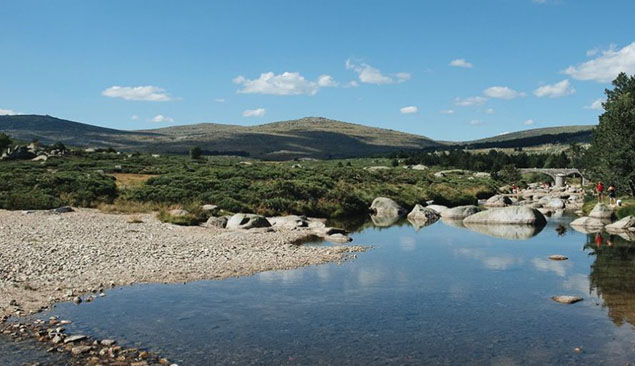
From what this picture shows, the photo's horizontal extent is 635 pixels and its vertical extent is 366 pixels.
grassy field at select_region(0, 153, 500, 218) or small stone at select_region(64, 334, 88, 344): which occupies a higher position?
grassy field at select_region(0, 153, 500, 218)

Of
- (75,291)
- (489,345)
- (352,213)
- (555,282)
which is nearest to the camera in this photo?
(489,345)

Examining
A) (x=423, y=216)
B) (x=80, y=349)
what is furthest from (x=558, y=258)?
(x=80, y=349)

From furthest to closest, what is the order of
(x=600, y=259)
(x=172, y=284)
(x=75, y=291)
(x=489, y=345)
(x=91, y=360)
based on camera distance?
1. (x=600, y=259)
2. (x=172, y=284)
3. (x=75, y=291)
4. (x=489, y=345)
5. (x=91, y=360)

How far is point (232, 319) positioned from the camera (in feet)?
53.3

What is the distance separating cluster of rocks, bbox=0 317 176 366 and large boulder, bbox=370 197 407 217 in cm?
3982

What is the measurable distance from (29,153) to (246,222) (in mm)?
57496

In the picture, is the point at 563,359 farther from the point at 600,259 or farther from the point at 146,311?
the point at 600,259

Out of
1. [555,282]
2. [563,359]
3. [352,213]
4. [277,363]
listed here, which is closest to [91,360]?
[277,363]

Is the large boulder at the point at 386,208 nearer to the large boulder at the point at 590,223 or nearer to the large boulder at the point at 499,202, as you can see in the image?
the large boulder at the point at 499,202

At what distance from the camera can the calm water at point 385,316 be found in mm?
13594

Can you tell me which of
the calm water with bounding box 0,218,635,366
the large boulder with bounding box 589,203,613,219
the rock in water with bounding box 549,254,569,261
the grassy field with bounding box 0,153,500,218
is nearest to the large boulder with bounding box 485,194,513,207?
the grassy field with bounding box 0,153,500,218

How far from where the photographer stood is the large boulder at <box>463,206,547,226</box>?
44.2 m

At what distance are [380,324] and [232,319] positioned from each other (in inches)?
164

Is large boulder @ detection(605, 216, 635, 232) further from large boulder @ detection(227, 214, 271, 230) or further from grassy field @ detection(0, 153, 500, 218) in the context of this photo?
large boulder @ detection(227, 214, 271, 230)
